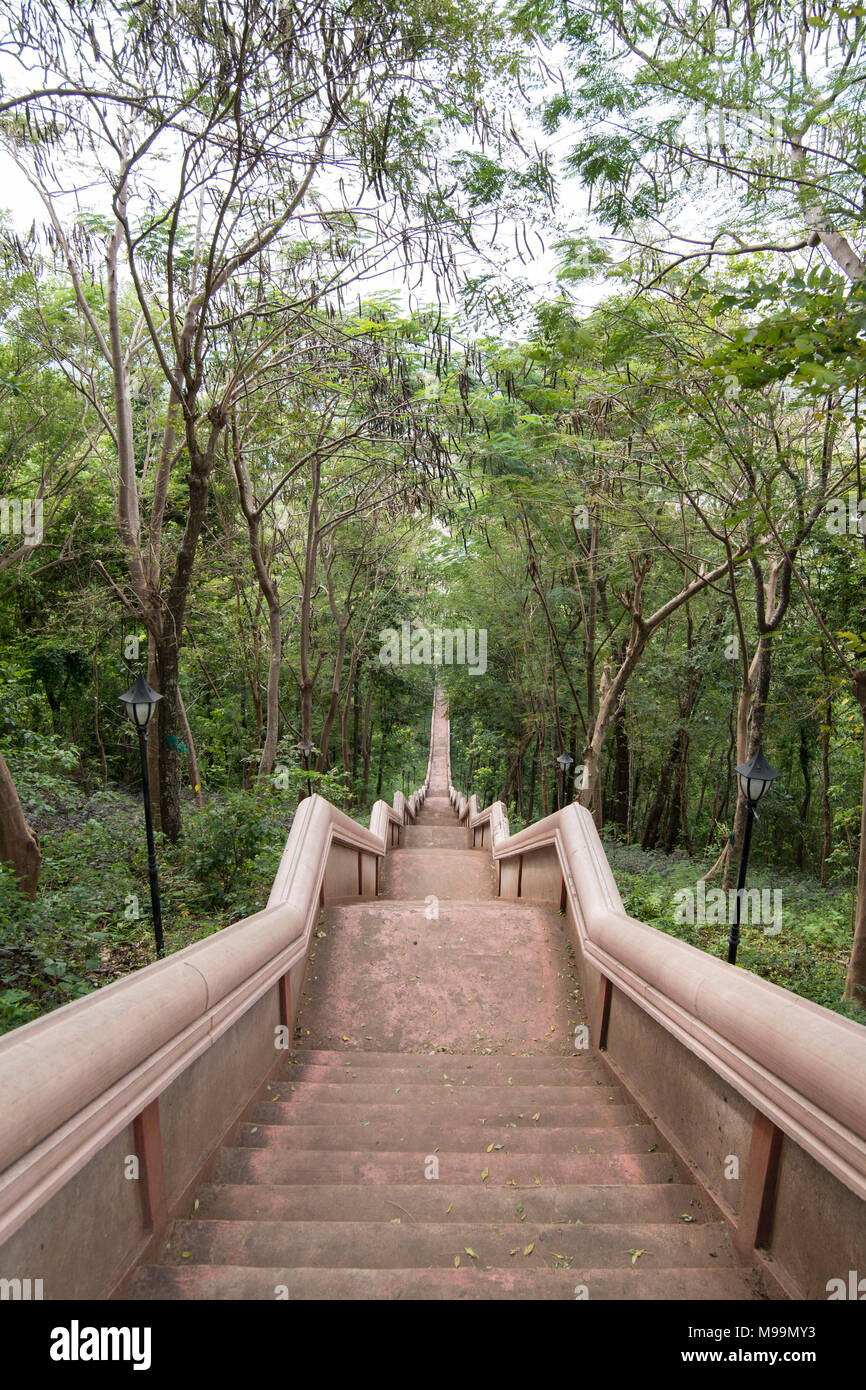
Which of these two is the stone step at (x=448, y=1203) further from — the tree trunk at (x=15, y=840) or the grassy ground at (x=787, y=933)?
the tree trunk at (x=15, y=840)

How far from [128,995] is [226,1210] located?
0.96 metres

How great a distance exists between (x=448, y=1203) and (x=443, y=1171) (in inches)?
11.8

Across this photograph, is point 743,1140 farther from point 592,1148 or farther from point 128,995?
point 128,995

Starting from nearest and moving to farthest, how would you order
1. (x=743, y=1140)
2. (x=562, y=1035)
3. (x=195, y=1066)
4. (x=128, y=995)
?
(x=128, y=995) < (x=743, y=1140) < (x=195, y=1066) < (x=562, y=1035)

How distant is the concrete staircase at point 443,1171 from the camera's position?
2.12 meters

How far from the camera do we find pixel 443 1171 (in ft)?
9.52

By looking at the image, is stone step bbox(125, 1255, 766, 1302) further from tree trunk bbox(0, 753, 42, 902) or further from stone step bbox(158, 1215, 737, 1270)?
tree trunk bbox(0, 753, 42, 902)

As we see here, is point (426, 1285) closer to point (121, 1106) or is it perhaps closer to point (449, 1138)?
point (121, 1106)

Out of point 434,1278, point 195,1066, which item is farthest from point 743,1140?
point 195,1066

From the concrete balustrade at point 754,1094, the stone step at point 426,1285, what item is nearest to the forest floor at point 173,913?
the stone step at point 426,1285

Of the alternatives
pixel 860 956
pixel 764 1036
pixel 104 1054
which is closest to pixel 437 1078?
pixel 764 1036

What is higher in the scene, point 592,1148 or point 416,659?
point 416,659

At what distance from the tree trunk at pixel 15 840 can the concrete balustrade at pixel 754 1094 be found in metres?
4.65
